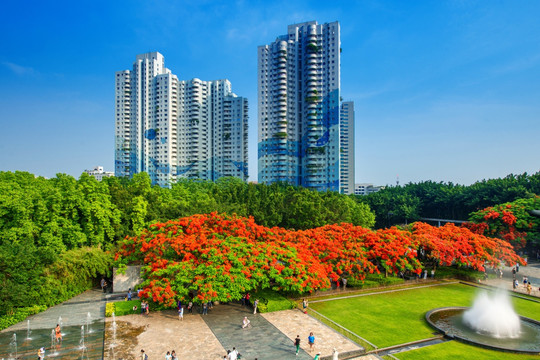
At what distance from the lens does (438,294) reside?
3059cm

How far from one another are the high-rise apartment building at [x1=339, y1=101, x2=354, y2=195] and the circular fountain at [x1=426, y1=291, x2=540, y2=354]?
4977 inches

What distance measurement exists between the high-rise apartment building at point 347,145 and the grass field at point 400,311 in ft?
395

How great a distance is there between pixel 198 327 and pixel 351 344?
9816mm

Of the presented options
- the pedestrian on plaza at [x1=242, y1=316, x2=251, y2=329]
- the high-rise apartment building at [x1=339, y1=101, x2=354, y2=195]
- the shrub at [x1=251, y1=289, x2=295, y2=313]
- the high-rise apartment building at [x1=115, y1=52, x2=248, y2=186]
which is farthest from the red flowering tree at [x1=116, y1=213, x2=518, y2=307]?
the high-rise apartment building at [x1=339, y1=101, x2=354, y2=195]

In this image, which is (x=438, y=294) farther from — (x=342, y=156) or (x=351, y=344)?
(x=342, y=156)

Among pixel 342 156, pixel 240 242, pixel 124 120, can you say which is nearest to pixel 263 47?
pixel 124 120

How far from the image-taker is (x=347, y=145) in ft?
511

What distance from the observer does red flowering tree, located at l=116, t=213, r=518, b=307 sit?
2439cm

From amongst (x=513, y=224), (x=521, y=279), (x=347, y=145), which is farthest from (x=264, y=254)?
(x=347, y=145)

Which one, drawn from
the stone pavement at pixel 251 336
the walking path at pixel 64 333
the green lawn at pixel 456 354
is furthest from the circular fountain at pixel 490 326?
the walking path at pixel 64 333

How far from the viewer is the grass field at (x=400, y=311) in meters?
21.4

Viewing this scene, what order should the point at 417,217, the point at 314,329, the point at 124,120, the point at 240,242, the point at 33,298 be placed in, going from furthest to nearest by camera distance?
the point at 124,120, the point at 417,217, the point at 240,242, the point at 33,298, the point at 314,329

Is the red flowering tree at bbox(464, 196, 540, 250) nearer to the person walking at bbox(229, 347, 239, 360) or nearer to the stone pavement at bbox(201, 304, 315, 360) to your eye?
the stone pavement at bbox(201, 304, 315, 360)

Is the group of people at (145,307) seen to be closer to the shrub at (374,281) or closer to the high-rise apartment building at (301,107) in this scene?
the shrub at (374,281)
